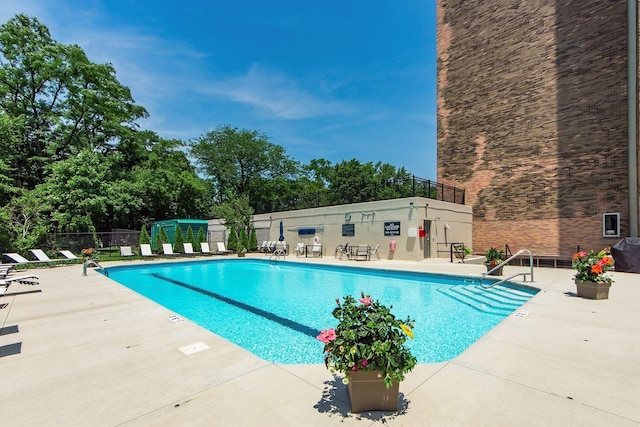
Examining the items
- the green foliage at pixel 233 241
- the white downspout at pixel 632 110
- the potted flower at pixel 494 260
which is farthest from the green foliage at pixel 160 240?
the white downspout at pixel 632 110

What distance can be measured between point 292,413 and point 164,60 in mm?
20124

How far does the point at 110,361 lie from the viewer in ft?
10.7

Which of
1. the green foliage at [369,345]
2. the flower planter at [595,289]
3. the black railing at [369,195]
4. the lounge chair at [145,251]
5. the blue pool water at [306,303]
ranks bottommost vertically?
the blue pool water at [306,303]

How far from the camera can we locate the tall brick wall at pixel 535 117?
12.3 metres

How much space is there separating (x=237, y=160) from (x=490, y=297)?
3077 centimetres

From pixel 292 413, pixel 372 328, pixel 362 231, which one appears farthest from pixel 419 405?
pixel 362 231

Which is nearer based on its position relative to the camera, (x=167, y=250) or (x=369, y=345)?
(x=369, y=345)

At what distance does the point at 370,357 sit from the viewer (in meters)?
2.05

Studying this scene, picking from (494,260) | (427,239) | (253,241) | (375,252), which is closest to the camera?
(494,260)

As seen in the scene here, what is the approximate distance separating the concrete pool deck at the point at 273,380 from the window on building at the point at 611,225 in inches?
382

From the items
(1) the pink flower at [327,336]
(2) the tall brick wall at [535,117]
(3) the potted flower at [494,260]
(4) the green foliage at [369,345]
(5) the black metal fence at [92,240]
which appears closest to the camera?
(4) the green foliage at [369,345]

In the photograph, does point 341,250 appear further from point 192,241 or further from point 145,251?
point 145,251

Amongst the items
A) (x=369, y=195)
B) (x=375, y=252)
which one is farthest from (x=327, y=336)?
(x=369, y=195)

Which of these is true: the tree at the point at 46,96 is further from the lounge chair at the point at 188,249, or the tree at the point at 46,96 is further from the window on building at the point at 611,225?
the window on building at the point at 611,225
